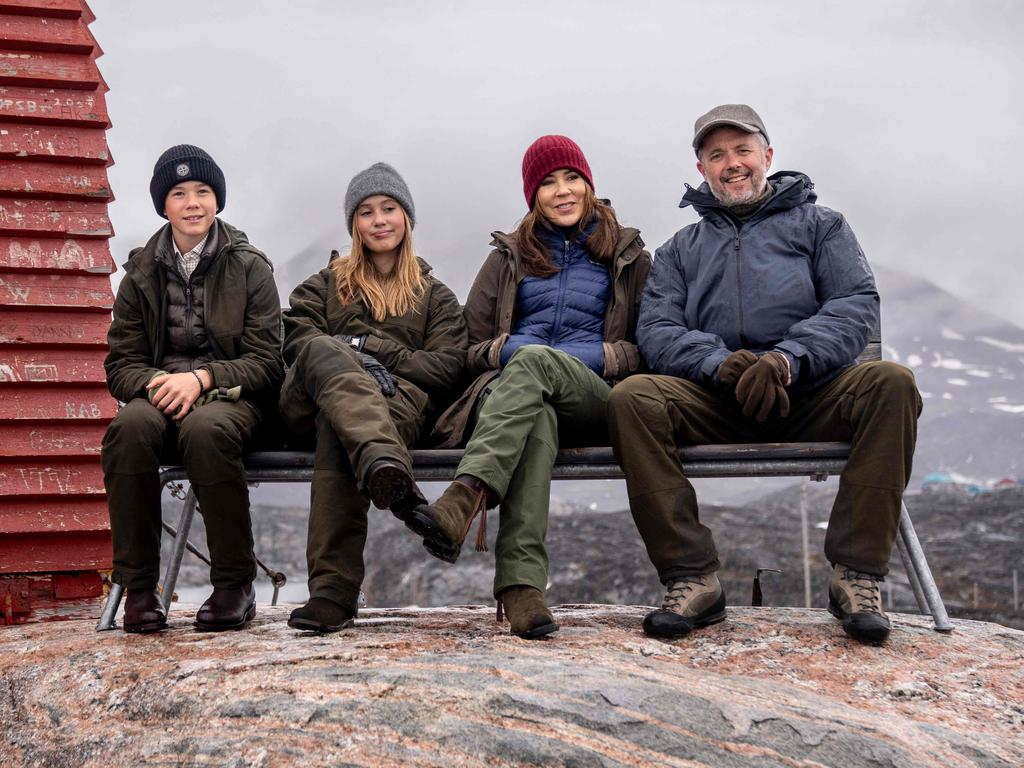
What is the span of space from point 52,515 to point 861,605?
4233 millimetres

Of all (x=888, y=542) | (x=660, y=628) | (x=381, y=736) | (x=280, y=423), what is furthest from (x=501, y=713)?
(x=280, y=423)

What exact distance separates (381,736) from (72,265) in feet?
13.8

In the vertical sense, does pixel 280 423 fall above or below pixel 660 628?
above

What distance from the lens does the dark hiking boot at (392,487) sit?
322 centimetres

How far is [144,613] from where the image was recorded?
12.1 feet

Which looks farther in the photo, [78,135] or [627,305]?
[78,135]

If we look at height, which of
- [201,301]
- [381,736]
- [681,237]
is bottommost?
[381,736]

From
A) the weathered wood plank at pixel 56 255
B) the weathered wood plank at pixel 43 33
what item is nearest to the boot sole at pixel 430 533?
the weathered wood plank at pixel 56 255

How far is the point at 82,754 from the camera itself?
2.95 metres

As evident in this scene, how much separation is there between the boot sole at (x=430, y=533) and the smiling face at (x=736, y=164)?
1.94 metres

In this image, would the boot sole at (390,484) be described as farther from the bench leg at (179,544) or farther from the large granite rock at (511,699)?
the bench leg at (179,544)

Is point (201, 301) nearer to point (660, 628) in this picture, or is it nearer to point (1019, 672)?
point (660, 628)

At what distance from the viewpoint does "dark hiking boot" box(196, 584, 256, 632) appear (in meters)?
3.68

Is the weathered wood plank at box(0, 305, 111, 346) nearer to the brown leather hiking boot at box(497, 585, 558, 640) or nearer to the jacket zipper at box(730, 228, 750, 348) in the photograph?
the brown leather hiking boot at box(497, 585, 558, 640)
